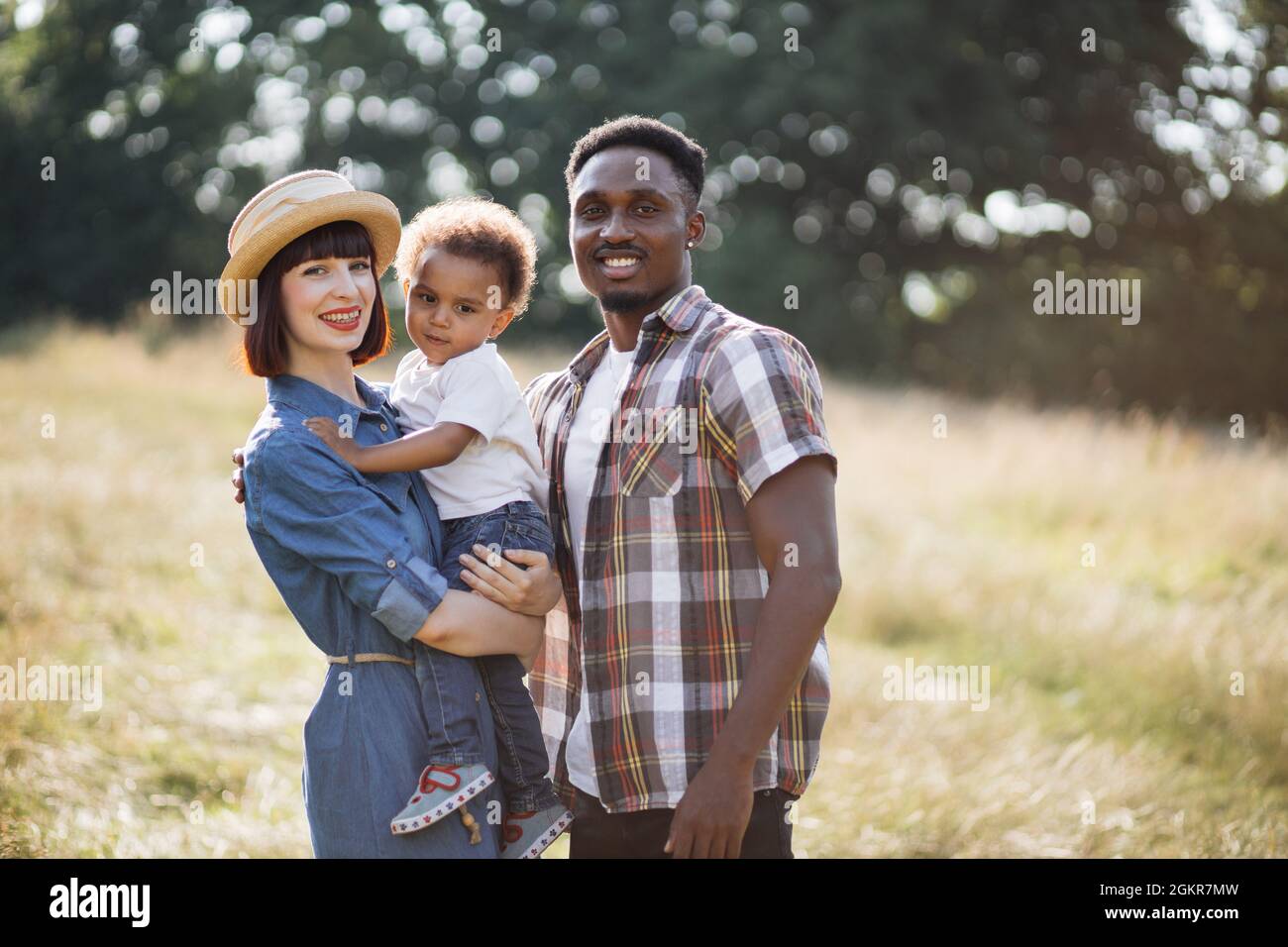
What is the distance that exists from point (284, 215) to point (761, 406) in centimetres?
121

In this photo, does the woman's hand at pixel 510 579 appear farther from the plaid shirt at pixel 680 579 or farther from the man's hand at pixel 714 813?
the man's hand at pixel 714 813

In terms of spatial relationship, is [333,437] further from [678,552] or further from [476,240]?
[678,552]

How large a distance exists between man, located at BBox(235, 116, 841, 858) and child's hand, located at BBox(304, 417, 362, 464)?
1.44 feet

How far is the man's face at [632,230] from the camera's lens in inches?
121

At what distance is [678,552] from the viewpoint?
2.82 meters

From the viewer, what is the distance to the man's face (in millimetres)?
3066

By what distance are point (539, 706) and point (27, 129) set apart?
72.6ft

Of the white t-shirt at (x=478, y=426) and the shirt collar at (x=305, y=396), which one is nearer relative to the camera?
the shirt collar at (x=305, y=396)

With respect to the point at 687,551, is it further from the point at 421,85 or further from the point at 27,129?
the point at 421,85

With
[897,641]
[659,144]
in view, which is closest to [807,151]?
[897,641]

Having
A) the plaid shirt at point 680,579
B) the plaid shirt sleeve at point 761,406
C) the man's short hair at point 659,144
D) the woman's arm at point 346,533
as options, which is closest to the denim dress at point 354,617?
the woman's arm at point 346,533

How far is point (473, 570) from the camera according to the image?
2.71m

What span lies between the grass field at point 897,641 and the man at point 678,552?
257 centimetres

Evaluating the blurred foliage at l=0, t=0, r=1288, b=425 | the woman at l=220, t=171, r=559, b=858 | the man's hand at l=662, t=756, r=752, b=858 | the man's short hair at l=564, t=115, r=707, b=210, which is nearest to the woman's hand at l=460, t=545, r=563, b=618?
the woman at l=220, t=171, r=559, b=858
